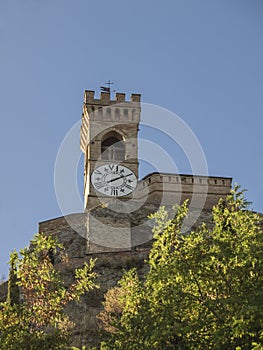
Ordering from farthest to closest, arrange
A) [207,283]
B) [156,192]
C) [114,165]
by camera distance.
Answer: [114,165]
[156,192]
[207,283]

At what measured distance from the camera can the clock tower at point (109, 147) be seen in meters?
51.5

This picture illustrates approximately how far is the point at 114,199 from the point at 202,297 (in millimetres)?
34045

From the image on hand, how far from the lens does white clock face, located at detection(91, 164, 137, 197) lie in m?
51.2

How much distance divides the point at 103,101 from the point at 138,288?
141 feet

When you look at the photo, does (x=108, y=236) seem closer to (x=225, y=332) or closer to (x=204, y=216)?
(x=204, y=216)

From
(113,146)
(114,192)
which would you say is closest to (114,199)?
(114,192)

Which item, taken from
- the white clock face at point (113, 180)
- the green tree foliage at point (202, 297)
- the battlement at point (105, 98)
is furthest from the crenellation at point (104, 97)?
the green tree foliage at point (202, 297)

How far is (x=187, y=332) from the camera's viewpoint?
14.4m

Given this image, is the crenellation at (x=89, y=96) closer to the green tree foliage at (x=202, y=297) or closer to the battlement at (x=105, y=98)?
→ the battlement at (x=105, y=98)

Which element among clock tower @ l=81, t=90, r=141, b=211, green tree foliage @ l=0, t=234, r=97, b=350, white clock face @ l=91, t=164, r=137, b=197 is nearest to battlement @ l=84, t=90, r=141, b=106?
clock tower @ l=81, t=90, r=141, b=211

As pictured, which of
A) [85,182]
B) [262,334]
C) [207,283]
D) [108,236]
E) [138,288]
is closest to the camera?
[262,334]

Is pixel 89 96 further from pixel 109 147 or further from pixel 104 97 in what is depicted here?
pixel 109 147

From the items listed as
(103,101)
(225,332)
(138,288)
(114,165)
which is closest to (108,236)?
(114,165)

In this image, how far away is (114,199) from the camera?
49.2 m
